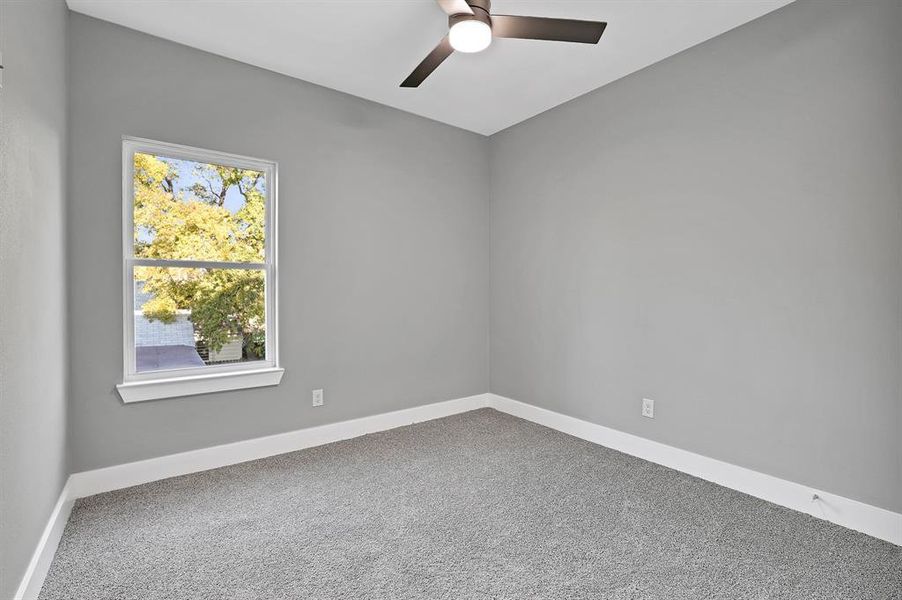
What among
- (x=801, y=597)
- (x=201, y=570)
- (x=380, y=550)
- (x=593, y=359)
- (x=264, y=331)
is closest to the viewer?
(x=801, y=597)

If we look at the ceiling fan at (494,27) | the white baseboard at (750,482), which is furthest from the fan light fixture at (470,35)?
the white baseboard at (750,482)

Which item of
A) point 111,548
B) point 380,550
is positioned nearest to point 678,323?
point 380,550

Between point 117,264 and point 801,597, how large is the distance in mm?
3592

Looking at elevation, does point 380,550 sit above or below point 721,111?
below

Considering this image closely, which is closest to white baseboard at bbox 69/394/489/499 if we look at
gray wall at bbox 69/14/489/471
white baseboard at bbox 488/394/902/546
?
gray wall at bbox 69/14/489/471

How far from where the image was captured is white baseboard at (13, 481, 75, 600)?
1603 millimetres

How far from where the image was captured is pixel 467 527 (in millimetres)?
2219

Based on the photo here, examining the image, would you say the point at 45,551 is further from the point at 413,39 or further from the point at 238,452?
the point at 413,39

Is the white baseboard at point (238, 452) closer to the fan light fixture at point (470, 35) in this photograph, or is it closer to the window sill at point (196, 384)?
the window sill at point (196, 384)

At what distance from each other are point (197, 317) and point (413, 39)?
217 cm

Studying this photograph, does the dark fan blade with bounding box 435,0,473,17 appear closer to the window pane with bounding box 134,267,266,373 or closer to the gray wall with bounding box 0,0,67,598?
the gray wall with bounding box 0,0,67,598

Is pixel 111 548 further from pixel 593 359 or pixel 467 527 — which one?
pixel 593 359

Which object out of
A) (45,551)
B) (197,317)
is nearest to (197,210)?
(197,317)

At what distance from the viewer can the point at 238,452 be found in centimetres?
302
